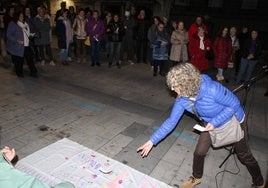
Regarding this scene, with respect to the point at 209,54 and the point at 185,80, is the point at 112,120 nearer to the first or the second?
the point at 185,80

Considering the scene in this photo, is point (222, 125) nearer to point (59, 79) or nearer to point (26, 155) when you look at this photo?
point (26, 155)

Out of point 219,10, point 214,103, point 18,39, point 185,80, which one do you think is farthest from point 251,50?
point 219,10

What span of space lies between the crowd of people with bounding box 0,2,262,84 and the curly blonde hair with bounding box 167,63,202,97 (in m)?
5.51

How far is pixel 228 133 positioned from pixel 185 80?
0.92 m

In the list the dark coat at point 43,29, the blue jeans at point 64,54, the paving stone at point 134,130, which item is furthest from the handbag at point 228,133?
the dark coat at point 43,29

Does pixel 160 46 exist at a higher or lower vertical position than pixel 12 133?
higher

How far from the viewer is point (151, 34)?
872cm

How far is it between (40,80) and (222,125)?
19.8ft

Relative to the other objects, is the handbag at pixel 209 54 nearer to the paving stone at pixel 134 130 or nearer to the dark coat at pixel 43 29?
the paving stone at pixel 134 130

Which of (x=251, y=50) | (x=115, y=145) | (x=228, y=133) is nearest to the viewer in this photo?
(x=228, y=133)

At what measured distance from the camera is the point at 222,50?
7863mm

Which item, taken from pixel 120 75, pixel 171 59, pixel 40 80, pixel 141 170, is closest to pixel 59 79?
pixel 40 80

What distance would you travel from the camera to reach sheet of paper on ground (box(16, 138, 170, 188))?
3291mm

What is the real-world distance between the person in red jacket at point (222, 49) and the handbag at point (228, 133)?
213 inches
